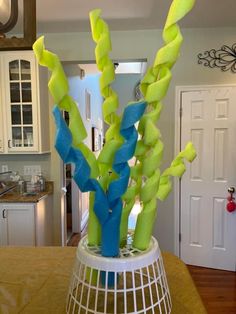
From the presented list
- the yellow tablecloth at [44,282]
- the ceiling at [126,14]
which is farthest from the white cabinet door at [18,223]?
the ceiling at [126,14]

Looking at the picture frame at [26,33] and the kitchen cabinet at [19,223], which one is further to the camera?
the kitchen cabinet at [19,223]

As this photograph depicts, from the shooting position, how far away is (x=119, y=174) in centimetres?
63

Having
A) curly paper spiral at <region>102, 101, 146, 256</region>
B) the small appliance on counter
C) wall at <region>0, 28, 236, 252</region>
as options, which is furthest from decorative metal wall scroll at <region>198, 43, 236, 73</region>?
curly paper spiral at <region>102, 101, 146, 256</region>

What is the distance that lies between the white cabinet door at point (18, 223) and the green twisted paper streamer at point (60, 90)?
207 centimetres

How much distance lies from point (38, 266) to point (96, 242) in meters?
0.52

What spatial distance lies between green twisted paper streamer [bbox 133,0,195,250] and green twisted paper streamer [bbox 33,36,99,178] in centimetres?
14

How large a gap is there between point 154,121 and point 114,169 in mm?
163

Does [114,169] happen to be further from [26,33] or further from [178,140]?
[178,140]

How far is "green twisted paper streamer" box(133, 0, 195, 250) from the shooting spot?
636 millimetres

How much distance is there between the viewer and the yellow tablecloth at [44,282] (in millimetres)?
835

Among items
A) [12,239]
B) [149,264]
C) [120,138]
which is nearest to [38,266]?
[149,264]

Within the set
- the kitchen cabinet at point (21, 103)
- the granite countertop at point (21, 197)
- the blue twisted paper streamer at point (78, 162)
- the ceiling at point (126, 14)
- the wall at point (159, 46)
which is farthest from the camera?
the wall at point (159, 46)

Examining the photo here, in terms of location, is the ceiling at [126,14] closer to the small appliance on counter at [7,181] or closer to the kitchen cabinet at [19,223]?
the small appliance on counter at [7,181]

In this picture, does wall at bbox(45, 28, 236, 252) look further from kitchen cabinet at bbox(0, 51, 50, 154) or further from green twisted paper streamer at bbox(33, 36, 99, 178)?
green twisted paper streamer at bbox(33, 36, 99, 178)
